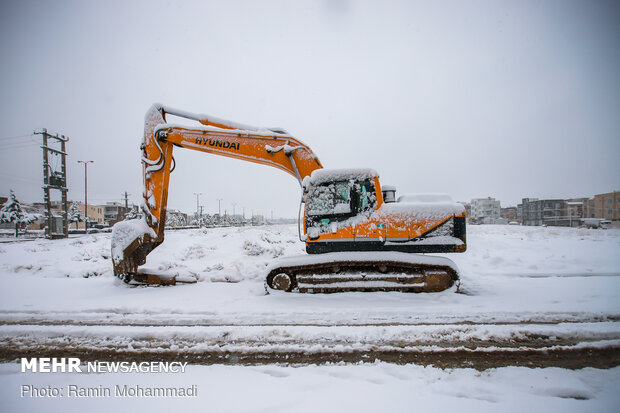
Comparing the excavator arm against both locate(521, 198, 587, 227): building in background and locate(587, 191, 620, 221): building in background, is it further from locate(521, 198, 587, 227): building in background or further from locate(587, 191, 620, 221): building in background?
locate(521, 198, 587, 227): building in background

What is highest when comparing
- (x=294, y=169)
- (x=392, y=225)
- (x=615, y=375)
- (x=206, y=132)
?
(x=206, y=132)

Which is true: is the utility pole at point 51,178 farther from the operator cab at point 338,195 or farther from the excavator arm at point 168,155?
the operator cab at point 338,195

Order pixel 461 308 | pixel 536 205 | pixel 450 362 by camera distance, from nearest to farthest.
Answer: pixel 450 362 < pixel 461 308 < pixel 536 205

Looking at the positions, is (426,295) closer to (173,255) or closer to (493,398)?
(493,398)

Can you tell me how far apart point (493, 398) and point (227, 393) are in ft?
7.18

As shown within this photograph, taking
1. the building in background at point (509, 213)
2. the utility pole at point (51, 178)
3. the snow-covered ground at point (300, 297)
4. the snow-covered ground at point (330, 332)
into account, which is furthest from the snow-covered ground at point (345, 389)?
the building in background at point (509, 213)

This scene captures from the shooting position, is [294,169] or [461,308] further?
[294,169]

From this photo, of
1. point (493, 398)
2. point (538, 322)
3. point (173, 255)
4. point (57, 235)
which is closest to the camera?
point (493, 398)

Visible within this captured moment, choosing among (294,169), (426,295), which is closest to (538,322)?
(426,295)

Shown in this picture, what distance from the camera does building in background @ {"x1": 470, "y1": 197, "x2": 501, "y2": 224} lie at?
68.7 metres

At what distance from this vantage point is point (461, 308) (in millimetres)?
3863

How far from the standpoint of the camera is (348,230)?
4637 mm

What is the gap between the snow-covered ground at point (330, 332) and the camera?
2145 mm

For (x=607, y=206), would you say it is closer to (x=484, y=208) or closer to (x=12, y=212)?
(x=484, y=208)
